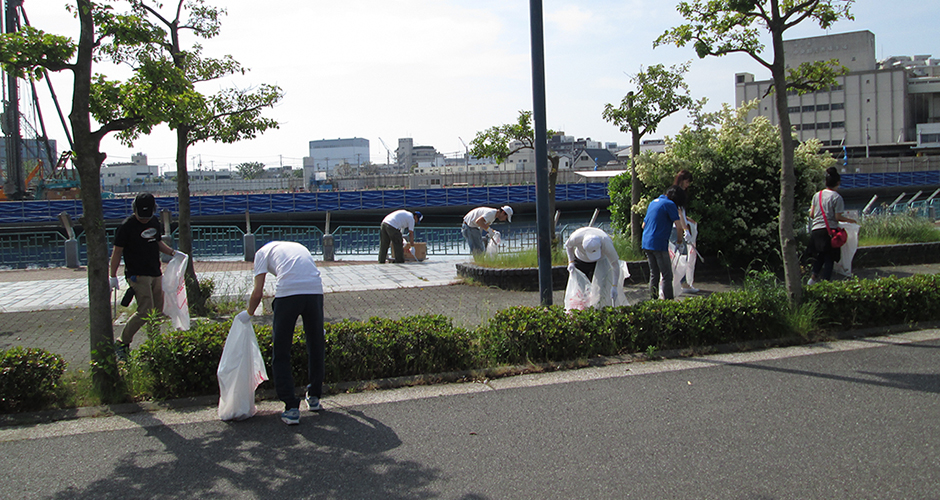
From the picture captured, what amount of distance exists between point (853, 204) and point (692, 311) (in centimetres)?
4843

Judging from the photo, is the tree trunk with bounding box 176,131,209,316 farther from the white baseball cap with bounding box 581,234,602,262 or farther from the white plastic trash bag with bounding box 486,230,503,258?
Result: the white baseball cap with bounding box 581,234,602,262

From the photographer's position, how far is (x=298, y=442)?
176 inches

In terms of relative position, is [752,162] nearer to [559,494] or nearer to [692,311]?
[692,311]

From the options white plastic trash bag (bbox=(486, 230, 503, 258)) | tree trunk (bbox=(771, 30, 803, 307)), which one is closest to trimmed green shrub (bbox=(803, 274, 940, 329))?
tree trunk (bbox=(771, 30, 803, 307))

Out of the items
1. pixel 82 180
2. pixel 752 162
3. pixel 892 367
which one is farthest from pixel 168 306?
pixel 752 162

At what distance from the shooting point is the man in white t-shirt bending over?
482 centimetres

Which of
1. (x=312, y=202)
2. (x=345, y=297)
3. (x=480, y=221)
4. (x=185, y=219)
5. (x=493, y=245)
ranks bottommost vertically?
(x=345, y=297)

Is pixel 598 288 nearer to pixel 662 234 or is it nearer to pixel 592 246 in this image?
pixel 592 246

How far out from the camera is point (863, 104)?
8606 centimetres

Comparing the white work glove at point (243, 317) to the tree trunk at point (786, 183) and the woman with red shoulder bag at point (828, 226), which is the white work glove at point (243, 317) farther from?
the woman with red shoulder bag at point (828, 226)

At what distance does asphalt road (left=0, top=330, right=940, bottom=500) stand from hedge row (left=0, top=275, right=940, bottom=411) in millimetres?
397

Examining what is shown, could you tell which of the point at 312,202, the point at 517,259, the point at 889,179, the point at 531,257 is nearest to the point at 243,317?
the point at 517,259

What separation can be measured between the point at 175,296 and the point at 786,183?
6.56 metres

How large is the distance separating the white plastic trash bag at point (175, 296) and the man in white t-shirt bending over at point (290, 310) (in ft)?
7.70
